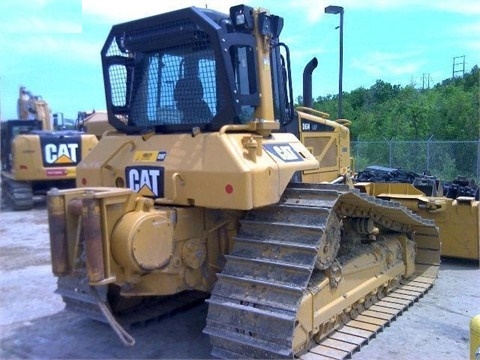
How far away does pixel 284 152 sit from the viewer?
183 inches

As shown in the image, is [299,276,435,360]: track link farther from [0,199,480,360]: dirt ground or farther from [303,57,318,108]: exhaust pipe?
[303,57,318,108]: exhaust pipe

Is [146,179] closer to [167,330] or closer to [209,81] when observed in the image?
[209,81]

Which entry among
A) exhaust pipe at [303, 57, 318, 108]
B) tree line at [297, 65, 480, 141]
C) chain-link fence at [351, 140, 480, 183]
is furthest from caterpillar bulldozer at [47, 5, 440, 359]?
tree line at [297, 65, 480, 141]

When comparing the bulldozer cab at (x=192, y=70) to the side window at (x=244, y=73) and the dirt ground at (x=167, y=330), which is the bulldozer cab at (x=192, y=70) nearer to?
the side window at (x=244, y=73)

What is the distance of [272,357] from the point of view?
148 inches

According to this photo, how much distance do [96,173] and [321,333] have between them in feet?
8.10

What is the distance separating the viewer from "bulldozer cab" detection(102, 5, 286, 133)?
446cm

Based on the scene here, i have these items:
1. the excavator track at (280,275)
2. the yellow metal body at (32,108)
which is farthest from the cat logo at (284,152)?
the yellow metal body at (32,108)

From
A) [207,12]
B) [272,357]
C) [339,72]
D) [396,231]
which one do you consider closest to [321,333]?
[272,357]

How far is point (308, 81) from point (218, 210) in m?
2.50

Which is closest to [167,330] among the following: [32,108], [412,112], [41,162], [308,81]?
[308,81]

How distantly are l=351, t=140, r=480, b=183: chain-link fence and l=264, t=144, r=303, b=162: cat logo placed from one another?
11.9 metres

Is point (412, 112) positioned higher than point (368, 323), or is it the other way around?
point (412, 112)

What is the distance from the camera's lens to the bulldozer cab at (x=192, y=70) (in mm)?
4465
